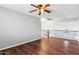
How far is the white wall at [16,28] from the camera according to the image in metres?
1.56

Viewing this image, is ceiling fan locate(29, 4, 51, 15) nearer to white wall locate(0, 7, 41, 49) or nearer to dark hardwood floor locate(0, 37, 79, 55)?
white wall locate(0, 7, 41, 49)

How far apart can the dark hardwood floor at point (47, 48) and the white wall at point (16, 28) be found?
92 mm

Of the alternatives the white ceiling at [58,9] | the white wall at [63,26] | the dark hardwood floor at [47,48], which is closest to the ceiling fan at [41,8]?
the white ceiling at [58,9]

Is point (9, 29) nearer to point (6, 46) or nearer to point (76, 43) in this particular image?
point (6, 46)

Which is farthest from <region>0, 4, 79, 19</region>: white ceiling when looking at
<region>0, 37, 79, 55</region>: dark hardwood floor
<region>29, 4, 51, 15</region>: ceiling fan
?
<region>0, 37, 79, 55</region>: dark hardwood floor

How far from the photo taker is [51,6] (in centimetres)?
159

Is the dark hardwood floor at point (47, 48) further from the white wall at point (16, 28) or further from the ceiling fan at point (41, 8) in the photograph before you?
the ceiling fan at point (41, 8)

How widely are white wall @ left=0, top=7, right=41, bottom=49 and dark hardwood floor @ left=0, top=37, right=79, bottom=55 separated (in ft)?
0.30

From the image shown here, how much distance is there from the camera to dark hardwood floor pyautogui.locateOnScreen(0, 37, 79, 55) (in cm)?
158

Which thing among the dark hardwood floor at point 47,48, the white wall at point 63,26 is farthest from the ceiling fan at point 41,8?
the dark hardwood floor at point 47,48

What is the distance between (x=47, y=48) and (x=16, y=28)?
55 centimetres

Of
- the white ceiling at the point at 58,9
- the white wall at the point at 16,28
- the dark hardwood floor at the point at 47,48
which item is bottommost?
the dark hardwood floor at the point at 47,48

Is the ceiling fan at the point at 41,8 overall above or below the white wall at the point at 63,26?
above
